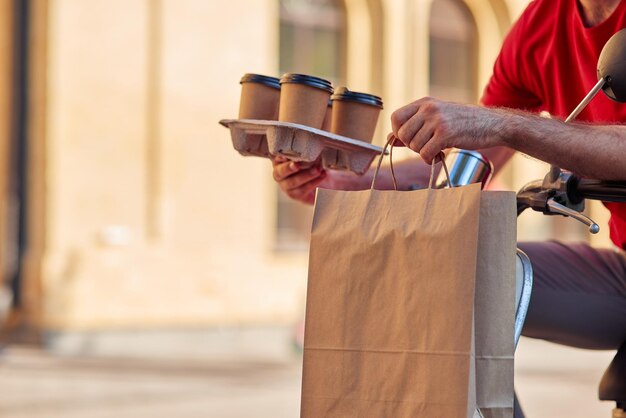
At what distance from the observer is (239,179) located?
11.4 m

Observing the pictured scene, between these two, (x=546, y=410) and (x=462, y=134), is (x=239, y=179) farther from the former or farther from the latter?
(x=462, y=134)

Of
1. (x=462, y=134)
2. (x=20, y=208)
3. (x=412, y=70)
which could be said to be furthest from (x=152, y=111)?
(x=462, y=134)

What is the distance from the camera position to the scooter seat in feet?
6.63

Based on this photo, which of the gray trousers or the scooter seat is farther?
the gray trousers

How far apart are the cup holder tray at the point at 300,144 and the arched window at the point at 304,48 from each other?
9.56m

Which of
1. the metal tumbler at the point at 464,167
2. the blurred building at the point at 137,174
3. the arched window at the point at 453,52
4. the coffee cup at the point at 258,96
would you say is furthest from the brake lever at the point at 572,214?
the arched window at the point at 453,52

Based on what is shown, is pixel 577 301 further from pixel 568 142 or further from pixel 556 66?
pixel 556 66

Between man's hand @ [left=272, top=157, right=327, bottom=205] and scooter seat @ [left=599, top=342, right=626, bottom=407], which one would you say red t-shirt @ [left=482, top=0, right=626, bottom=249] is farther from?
man's hand @ [left=272, top=157, right=327, bottom=205]

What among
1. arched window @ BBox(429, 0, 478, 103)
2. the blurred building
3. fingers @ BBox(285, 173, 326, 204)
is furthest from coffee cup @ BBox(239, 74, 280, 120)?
arched window @ BBox(429, 0, 478, 103)

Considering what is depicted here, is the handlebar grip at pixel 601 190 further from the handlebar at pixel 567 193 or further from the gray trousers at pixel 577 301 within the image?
the gray trousers at pixel 577 301

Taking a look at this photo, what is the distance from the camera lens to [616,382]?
6.68ft

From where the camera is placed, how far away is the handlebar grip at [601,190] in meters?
1.93

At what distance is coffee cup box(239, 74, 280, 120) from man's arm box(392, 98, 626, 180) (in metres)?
0.48

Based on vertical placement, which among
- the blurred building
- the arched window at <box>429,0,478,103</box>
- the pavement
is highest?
the arched window at <box>429,0,478,103</box>
